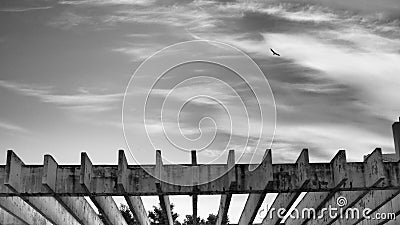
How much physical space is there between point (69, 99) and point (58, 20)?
4.10 ft

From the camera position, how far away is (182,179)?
5801 mm

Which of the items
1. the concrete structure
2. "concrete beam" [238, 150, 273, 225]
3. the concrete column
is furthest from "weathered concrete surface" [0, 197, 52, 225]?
"concrete beam" [238, 150, 273, 225]

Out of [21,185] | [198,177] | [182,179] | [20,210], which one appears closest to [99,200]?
[20,210]

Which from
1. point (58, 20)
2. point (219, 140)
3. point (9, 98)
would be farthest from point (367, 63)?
point (9, 98)

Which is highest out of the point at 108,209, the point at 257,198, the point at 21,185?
the point at 108,209

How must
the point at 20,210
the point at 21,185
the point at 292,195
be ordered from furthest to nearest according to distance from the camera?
1. the point at 20,210
2. the point at 292,195
3. the point at 21,185

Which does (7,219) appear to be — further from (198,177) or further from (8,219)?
(198,177)

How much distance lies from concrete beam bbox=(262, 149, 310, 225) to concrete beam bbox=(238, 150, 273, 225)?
0.30m

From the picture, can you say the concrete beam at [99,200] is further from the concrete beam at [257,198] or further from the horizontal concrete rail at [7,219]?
the concrete beam at [257,198]

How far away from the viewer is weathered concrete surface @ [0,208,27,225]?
24.7ft

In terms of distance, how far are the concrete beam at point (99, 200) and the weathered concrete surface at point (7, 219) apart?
1.08 meters

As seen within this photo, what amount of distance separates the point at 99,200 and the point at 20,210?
1.04 m

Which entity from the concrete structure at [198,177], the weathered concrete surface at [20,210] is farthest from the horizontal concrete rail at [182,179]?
the weathered concrete surface at [20,210]

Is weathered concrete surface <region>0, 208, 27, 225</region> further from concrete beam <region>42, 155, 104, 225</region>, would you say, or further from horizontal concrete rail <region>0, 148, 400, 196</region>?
horizontal concrete rail <region>0, 148, 400, 196</region>
